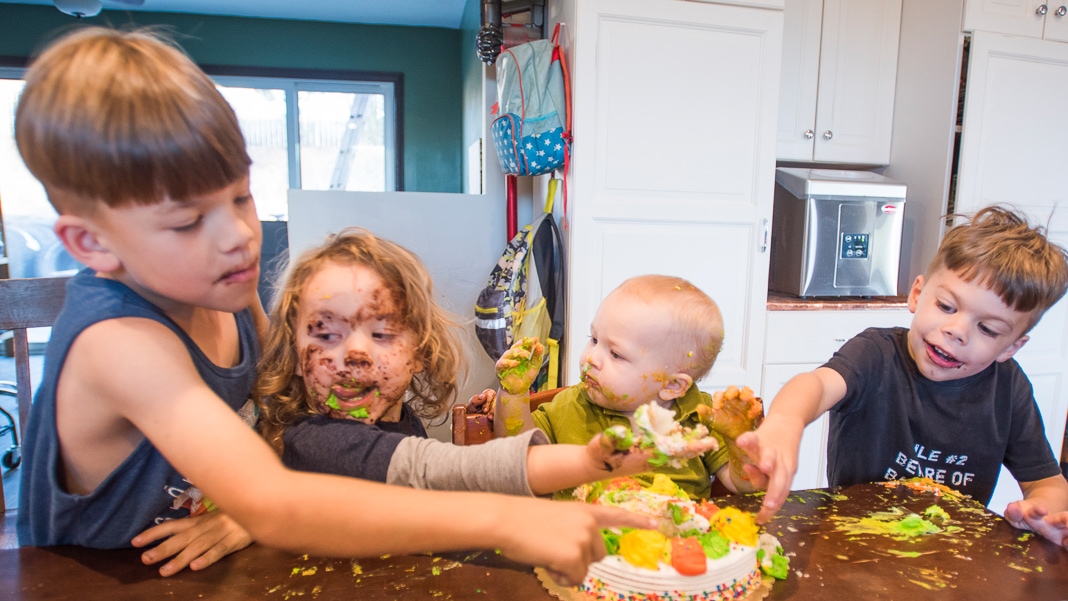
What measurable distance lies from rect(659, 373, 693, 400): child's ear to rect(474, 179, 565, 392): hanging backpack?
1123 mm

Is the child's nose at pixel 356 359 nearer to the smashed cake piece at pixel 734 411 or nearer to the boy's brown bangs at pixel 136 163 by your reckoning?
the boy's brown bangs at pixel 136 163

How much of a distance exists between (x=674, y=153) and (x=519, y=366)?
133 centimetres

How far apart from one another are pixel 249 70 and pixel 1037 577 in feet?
15.7

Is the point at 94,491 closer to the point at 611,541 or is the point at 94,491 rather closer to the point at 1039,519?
the point at 611,541

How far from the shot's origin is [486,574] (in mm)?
657

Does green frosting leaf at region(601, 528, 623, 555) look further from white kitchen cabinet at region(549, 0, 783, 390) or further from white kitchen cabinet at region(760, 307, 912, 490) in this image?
white kitchen cabinet at region(760, 307, 912, 490)

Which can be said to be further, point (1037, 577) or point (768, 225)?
point (768, 225)

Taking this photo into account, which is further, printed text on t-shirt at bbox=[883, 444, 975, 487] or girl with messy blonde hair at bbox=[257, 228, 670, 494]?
printed text on t-shirt at bbox=[883, 444, 975, 487]

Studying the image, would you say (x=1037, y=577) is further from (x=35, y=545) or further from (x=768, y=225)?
(x=768, y=225)

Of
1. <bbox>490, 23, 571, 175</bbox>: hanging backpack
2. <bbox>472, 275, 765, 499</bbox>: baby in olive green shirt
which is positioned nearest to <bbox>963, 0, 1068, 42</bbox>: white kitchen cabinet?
<bbox>490, 23, 571, 175</bbox>: hanging backpack

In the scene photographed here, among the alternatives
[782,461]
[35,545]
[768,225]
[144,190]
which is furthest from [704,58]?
[35,545]

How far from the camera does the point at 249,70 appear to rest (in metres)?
4.19

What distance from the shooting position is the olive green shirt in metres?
1.01

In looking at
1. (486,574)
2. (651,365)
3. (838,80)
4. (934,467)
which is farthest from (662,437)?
(838,80)
